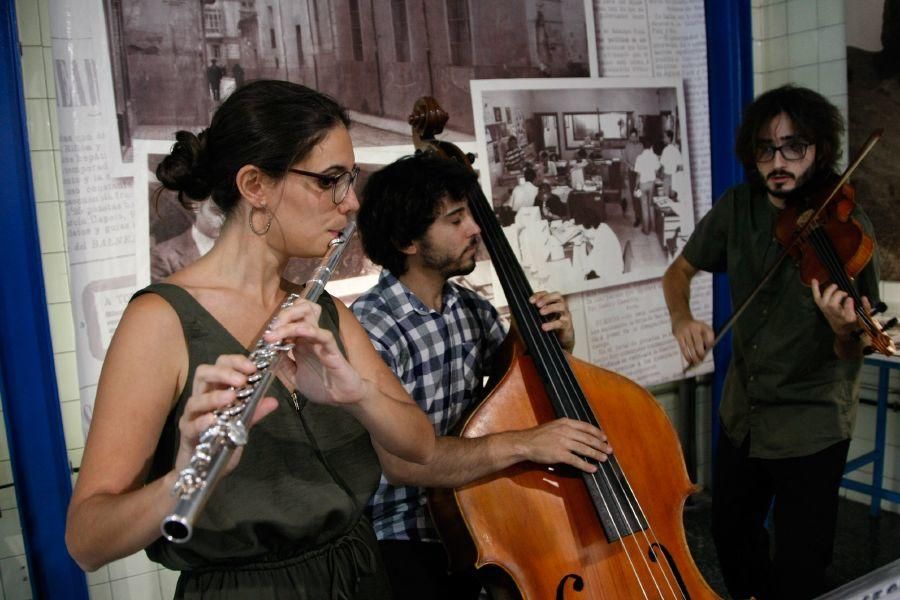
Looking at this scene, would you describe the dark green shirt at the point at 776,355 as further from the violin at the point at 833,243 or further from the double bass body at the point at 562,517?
the double bass body at the point at 562,517

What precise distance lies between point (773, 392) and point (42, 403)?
222cm

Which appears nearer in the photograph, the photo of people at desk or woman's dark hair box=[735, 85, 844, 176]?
woman's dark hair box=[735, 85, 844, 176]

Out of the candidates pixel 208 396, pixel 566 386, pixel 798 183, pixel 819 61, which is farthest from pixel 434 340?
pixel 819 61

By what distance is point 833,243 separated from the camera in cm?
216

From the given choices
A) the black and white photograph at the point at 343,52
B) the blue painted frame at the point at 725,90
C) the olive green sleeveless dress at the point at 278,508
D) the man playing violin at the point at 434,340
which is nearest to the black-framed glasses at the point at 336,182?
the olive green sleeveless dress at the point at 278,508

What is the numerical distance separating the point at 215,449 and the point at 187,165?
0.61m

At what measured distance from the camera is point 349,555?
1.32 metres

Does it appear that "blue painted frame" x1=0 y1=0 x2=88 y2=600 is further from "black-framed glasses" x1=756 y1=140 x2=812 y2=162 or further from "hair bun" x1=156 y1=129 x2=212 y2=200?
"black-framed glasses" x1=756 y1=140 x2=812 y2=162

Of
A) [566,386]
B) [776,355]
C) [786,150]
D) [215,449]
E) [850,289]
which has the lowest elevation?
[776,355]

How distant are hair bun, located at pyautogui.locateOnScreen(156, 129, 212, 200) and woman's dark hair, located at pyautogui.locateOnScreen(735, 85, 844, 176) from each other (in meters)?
1.77

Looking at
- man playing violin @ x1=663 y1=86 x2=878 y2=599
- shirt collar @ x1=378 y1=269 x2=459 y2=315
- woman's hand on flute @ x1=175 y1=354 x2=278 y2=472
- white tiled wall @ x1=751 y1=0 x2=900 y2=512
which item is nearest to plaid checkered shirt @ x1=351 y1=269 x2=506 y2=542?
shirt collar @ x1=378 y1=269 x2=459 y2=315

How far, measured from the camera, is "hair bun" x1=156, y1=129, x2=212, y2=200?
131 cm

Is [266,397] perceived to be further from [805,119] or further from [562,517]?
[805,119]

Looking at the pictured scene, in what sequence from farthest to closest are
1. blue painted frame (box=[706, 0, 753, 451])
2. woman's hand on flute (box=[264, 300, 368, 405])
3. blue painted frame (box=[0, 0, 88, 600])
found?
blue painted frame (box=[706, 0, 753, 451])
blue painted frame (box=[0, 0, 88, 600])
woman's hand on flute (box=[264, 300, 368, 405])
